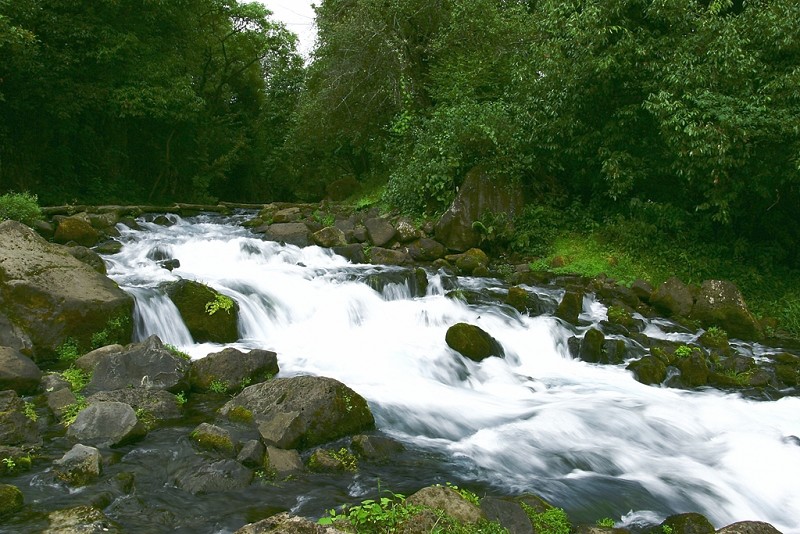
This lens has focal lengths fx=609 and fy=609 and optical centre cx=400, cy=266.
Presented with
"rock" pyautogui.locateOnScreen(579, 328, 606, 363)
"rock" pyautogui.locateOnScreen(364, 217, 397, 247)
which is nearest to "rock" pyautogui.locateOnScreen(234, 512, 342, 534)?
"rock" pyautogui.locateOnScreen(579, 328, 606, 363)

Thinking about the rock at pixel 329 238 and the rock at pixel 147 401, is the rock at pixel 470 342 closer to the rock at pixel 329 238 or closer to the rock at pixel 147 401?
the rock at pixel 147 401

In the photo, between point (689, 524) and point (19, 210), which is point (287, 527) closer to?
point (689, 524)

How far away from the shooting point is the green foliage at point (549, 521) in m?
4.70

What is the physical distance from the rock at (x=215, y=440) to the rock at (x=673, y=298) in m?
9.52

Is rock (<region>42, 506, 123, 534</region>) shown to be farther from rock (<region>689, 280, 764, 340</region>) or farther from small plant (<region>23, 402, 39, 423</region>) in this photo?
rock (<region>689, 280, 764, 340</region>)

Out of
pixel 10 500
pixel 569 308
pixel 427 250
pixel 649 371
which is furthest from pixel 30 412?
pixel 427 250

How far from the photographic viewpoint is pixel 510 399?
27.6 feet

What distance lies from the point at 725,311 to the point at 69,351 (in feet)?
36.6

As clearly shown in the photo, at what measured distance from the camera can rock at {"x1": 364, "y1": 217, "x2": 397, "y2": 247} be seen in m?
16.3

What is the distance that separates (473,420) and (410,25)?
16.6 m

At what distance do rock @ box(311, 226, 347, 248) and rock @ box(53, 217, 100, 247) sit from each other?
5384mm

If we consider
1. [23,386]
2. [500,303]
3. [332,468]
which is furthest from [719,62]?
[23,386]

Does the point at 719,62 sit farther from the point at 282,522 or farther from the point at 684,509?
the point at 282,522

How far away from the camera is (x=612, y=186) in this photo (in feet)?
47.7
